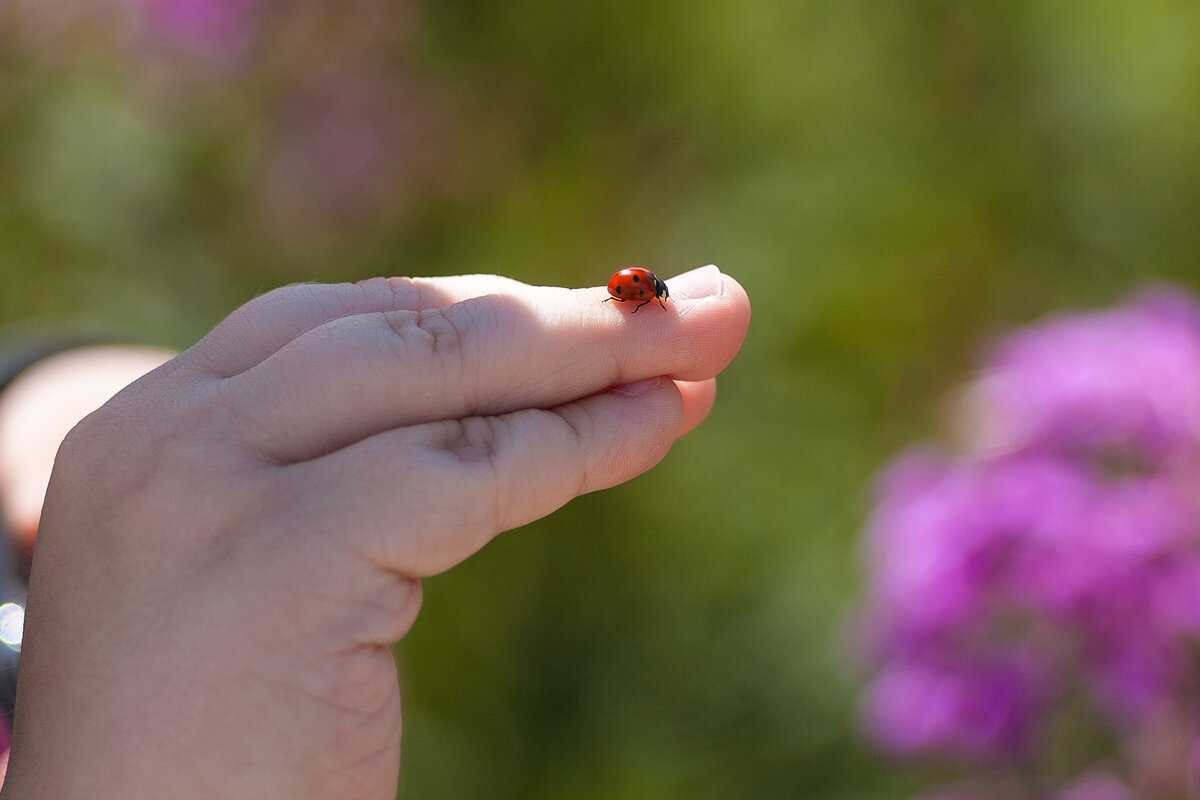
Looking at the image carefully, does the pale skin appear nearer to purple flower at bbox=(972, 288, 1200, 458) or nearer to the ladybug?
the ladybug

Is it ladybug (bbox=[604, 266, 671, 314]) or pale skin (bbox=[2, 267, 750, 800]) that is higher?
ladybug (bbox=[604, 266, 671, 314])

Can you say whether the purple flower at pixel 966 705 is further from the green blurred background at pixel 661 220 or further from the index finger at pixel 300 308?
the index finger at pixel 300 308

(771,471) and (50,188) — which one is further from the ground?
(50,188)

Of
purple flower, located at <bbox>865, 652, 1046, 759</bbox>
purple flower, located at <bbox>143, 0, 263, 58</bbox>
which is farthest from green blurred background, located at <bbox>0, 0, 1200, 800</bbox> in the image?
purple flower, located at <bbox>865, 652, 1046, 759</bbox>

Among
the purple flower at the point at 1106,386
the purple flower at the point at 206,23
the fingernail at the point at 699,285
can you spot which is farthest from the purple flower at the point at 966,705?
the purple flower at the point at 206,23

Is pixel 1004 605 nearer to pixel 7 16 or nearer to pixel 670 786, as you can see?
pixel 670 786

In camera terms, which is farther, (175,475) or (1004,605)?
(1004,605)

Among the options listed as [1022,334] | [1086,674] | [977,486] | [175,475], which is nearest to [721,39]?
[1022,334]
